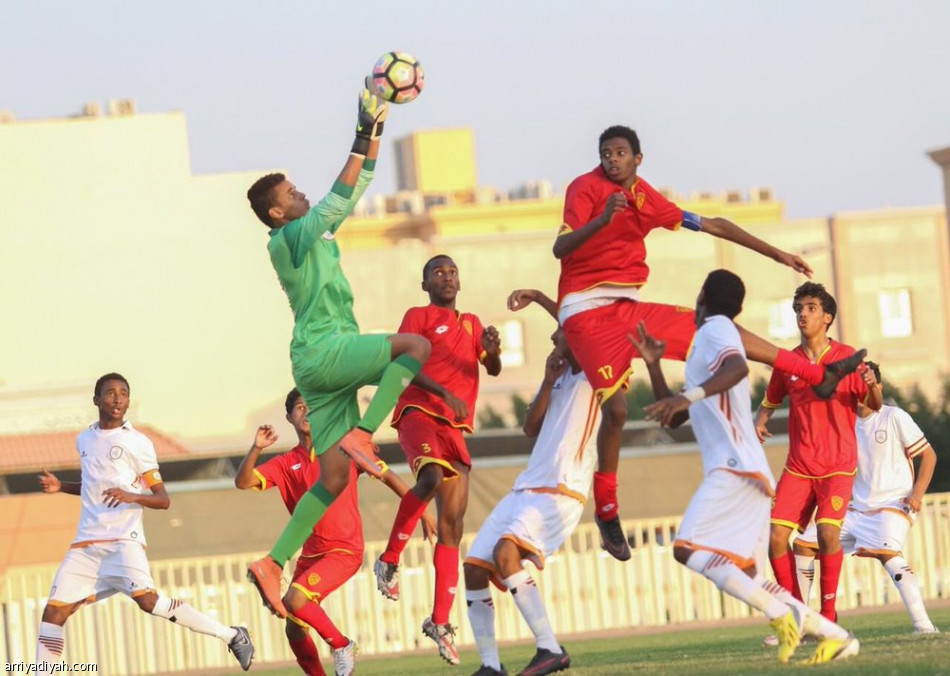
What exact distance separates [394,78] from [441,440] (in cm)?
247

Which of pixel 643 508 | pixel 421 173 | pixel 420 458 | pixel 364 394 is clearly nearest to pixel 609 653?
pixel 420 458

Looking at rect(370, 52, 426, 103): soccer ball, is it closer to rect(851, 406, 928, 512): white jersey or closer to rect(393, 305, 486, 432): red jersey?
rect(393, 305, 486, 432): red jersey

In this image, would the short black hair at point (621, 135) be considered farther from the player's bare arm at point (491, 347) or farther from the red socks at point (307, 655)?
the red socks at point (307, 655)

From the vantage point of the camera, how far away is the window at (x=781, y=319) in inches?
2447

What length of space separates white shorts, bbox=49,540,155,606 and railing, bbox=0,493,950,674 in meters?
6.30

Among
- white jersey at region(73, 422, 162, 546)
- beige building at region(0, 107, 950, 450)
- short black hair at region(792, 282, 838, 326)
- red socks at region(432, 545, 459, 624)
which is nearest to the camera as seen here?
red socks at region(432, 545, 459, 624)

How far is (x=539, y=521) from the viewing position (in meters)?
9.87

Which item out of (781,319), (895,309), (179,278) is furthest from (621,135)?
(895,309)

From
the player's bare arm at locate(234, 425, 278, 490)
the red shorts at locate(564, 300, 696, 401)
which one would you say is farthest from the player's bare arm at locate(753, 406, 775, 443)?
the player's bare arm at locate(234, 425, 278, 490)

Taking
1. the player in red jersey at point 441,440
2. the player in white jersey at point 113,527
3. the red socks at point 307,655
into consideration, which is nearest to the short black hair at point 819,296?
the player in red jersey at point 441,440

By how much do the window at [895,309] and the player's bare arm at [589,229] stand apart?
5753 centimetres

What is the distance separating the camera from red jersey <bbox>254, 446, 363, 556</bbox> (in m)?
11.6

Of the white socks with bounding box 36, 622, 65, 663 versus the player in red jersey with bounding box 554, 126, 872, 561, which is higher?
the player in red jersey with bounding box 554, 126, 872, 561

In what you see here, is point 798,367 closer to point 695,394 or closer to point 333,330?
point 695,394
